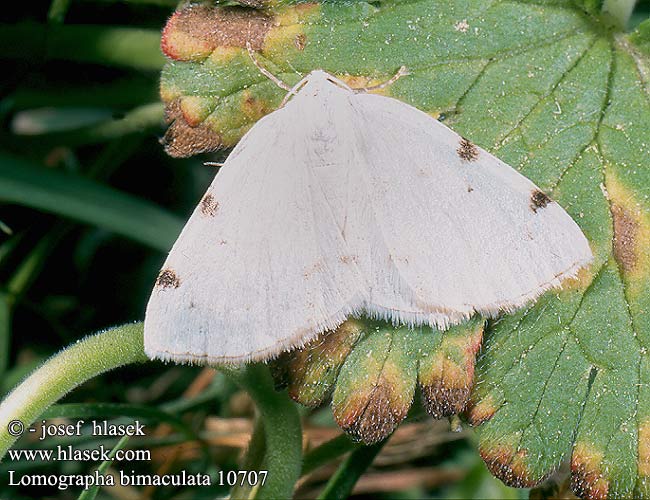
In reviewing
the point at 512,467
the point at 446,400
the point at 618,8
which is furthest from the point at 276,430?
the point at 618,8

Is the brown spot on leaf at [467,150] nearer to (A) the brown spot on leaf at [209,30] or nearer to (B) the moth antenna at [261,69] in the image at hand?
(B) the moth antenna at [261,69]

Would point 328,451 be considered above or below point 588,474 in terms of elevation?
below

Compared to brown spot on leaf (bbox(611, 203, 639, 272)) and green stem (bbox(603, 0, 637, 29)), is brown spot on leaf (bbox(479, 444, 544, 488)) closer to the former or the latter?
brown spot on leaf (bbox(611, 203, 639, 272))

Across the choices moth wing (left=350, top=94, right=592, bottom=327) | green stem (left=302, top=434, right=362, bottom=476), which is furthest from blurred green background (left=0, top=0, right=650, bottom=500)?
moth wing (left=350, top=94, right=592, bottom=327)

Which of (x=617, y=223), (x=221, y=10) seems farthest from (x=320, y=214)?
Result: (x=617, y=223)

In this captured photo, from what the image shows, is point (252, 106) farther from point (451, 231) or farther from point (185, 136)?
point (451, 231)

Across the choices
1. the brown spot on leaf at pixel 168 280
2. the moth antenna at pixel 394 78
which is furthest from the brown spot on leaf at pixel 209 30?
the brown spot on leaf at pixel 168 280
